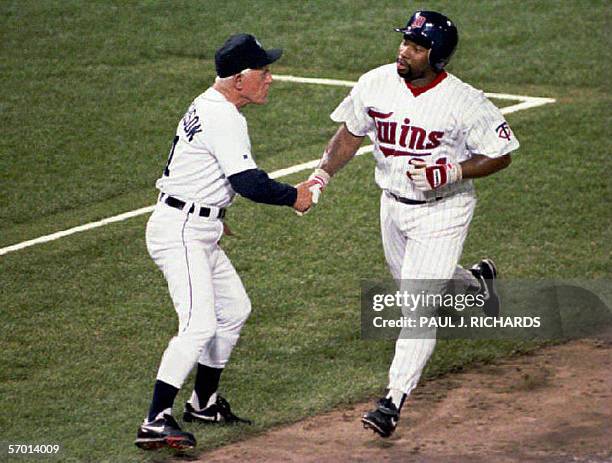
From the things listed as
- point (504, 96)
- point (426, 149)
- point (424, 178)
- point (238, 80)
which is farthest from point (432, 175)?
point (504, 96)

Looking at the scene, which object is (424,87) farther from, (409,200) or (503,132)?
(409,200)

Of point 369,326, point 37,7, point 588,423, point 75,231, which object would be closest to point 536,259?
point 369,326

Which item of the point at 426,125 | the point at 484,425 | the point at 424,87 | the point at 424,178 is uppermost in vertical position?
the point at 424,87

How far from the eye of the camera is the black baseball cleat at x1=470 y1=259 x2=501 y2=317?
875cm

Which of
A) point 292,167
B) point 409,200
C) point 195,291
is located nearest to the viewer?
point 195,291

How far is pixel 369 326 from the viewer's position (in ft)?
28.5

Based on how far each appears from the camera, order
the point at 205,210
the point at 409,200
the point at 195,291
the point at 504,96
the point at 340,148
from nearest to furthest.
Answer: the point at 195,291 → the point at 205,210 → the point at 409,200 → the point at 340,148 → the point at 504,96

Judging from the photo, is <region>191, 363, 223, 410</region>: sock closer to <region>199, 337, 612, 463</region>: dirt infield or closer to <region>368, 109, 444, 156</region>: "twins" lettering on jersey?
<region>199, 337, 612, 463</region>: dirt infield

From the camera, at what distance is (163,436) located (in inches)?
270

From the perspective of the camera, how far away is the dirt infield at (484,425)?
6902mm

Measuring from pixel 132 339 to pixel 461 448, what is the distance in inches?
94.6

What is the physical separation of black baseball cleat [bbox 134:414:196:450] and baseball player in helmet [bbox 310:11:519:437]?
3.14 ft

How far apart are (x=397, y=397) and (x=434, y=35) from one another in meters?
1.87

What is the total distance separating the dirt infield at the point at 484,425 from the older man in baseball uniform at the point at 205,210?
1.55 ft
